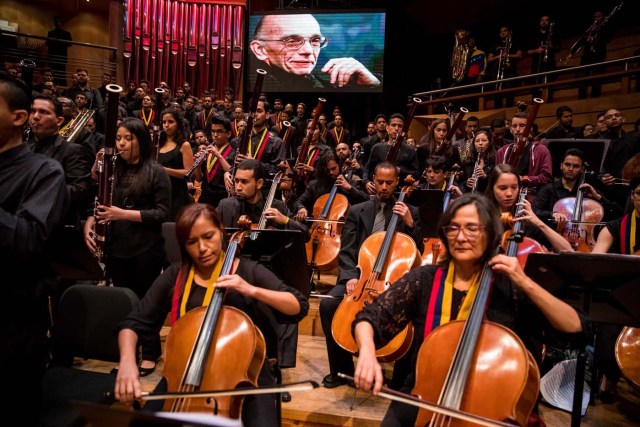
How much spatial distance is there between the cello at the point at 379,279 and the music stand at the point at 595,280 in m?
0.81

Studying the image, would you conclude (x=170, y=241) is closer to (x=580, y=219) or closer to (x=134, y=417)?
(x=134, y=417)

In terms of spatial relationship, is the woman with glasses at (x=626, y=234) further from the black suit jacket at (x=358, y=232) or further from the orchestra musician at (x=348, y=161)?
the orchestra musician at (x=348, y=161)

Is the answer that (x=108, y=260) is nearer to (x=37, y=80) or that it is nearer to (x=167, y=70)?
(x=37, y=80)

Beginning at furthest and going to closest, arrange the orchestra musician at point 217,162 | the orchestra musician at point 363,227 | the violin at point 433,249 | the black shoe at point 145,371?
the orchestra musician at point 217,162 < the violin at point 433,249 < the orchestra musician at point 363,227 < the black shoe at point 145,371

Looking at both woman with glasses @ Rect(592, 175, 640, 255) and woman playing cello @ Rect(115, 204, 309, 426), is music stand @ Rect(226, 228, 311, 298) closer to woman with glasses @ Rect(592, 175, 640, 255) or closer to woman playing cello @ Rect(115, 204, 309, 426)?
woman playing cello @ Rect(115, 204, 309, 426)

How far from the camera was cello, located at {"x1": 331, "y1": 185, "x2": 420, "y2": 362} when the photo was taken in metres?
2.61

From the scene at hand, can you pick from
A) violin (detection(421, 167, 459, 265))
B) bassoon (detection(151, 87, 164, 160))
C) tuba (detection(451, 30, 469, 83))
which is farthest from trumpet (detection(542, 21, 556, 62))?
bassoon (detection(151, 87, 164, 160))

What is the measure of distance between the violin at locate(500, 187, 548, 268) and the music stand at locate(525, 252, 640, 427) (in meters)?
0.10

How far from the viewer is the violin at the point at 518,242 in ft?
6.18

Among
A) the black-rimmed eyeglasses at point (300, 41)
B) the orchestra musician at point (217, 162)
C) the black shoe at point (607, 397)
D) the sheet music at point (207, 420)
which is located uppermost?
the black-rimmed eyeglasses at point (300, 41)

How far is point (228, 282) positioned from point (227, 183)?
2.40 meters

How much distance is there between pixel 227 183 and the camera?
13.7 feet

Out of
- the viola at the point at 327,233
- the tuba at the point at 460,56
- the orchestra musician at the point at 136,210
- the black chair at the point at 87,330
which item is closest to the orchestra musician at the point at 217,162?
the viola at the point at 327,233

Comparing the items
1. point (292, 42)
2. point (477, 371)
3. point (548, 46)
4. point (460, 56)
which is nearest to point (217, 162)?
point (477, 371)
